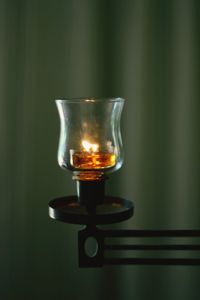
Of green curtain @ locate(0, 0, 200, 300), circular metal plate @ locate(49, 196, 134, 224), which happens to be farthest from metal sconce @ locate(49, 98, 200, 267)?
green curtain @ locate(0, 0, 200, 300)

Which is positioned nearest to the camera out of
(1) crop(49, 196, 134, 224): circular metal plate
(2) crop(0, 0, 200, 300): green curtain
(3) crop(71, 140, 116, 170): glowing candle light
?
(1) crop(49, 196, 134, 224): circular metal plate

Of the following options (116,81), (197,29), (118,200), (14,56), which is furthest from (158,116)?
(118,200)

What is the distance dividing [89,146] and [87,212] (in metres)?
0.13

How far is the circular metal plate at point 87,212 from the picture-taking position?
0.52 meters

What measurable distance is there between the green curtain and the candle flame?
1.56 feet

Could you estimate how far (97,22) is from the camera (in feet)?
3.62

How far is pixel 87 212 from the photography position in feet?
1.86

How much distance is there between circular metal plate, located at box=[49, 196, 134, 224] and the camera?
0.52 m

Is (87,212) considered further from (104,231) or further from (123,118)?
(123,118)

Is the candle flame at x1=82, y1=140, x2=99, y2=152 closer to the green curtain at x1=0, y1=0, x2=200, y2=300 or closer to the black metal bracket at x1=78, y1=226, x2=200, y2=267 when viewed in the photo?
the black metal bracket at x1=78, y1=226, x2=200, y2=267

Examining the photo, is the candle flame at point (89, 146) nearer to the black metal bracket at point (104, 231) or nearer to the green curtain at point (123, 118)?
the black metal bracket at point (104, 231)

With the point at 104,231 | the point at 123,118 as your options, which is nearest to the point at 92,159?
the point at 104,231

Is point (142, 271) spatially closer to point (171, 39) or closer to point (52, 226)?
point (52, 226)

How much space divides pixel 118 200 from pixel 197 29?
2.14 ft
